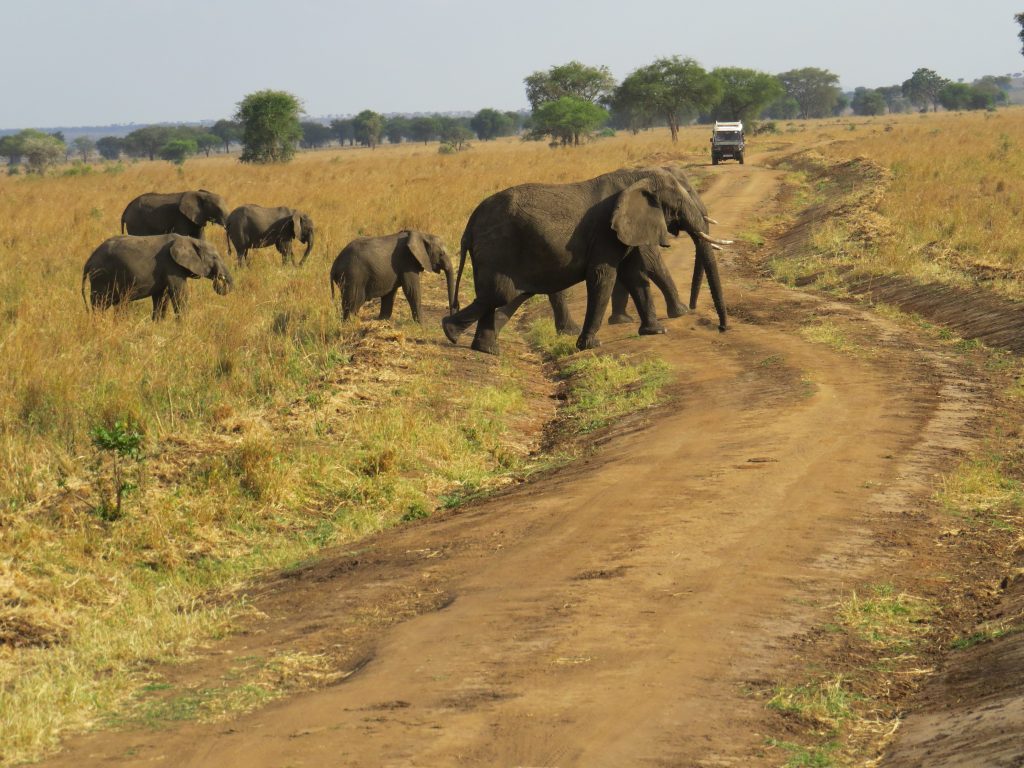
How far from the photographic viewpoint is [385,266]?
1467 centimetres

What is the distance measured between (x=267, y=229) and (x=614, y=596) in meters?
14.2

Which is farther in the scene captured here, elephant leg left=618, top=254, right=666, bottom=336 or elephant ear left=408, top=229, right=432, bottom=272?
elephant ear left=408, top=229, right=432, bottom=272

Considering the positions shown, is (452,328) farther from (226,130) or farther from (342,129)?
(342,129)

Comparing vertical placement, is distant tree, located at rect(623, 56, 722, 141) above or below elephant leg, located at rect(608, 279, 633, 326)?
above

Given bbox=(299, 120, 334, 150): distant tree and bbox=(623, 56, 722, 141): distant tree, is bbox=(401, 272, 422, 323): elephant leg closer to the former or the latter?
bbox=(623, 56, 722, 141): distant tree

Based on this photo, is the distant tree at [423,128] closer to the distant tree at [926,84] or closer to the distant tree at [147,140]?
the distant tree at [147,140]

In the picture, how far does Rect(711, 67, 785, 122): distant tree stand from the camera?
83.7 m

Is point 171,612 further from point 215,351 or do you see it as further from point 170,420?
point 215,351

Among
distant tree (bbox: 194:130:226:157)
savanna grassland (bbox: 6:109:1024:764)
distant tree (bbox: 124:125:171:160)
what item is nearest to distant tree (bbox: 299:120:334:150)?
distant tree (bbox: 194:130:226:157)

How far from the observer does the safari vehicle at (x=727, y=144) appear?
149ft

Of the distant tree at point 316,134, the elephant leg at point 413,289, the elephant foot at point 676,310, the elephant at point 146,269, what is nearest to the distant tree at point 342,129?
the distant tree at point 316,134

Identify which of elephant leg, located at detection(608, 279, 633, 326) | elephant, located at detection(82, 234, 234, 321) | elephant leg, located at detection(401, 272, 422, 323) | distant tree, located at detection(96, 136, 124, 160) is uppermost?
distant tree, located at detection(96, 136, 124, 160)

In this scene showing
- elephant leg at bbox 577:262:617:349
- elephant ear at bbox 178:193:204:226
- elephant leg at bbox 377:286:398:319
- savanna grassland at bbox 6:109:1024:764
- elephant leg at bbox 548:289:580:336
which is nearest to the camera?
savanna grassland at bbox 6:109:1024:764

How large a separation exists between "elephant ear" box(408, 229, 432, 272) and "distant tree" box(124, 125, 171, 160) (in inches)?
4719
